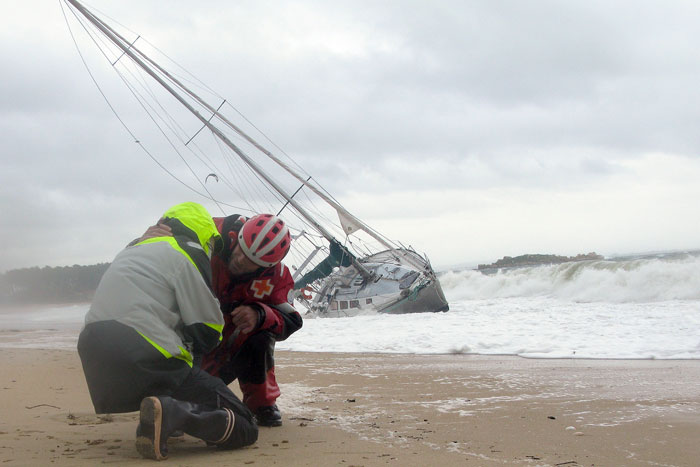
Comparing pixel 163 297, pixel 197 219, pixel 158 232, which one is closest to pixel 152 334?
pixel 163 297

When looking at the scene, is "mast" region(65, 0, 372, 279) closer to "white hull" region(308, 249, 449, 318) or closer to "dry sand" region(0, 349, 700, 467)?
"white hull" region(308, 249, 449, 318)

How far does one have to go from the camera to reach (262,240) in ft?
12.3

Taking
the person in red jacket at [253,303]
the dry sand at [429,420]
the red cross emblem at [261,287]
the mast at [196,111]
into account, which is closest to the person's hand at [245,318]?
the person in red jacket at [253,303]

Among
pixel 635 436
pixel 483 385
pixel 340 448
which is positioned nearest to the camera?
pixel 340 448

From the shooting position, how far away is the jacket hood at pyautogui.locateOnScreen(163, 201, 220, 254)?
11.1 ft

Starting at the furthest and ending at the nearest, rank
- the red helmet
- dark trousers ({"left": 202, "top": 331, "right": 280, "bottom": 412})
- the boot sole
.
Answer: dark trousers ({"left": 202, "top": 331, "right": 280, "bottom": 412})
the red helmet
the boot sole

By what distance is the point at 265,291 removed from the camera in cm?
412

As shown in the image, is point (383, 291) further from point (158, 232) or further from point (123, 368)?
point (123, 368)

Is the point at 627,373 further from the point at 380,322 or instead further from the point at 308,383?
the point at 380,322

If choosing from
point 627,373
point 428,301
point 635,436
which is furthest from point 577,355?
point 428,301

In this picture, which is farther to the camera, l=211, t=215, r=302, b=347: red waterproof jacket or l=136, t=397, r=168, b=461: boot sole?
l=211, t=215, r=302, b=347: red waterproof jacket

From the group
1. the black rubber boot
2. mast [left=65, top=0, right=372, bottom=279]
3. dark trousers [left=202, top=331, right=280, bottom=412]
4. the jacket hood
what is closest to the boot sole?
the black rubber boot

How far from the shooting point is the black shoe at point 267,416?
13.9 ft

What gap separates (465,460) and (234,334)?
1.59 m
